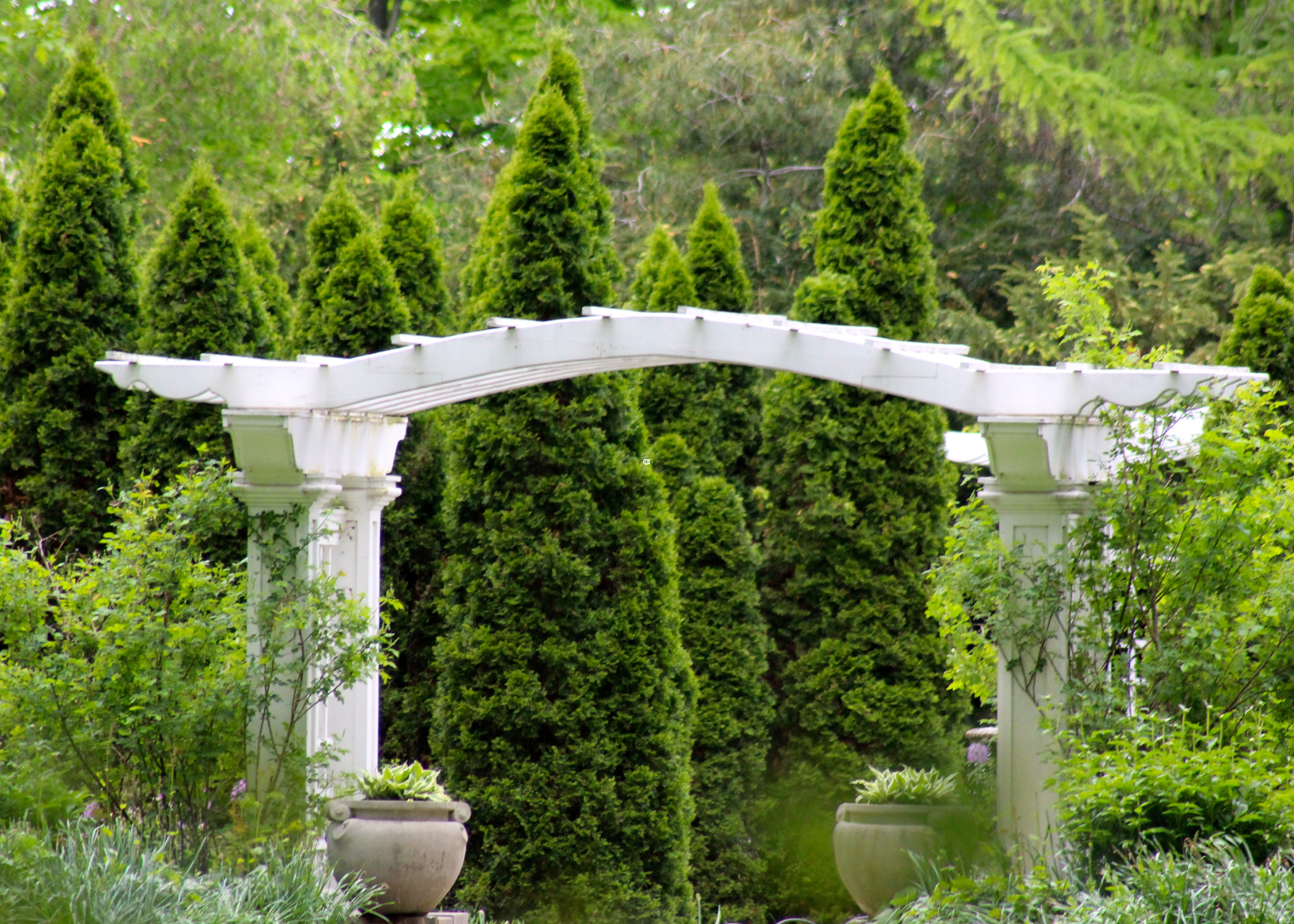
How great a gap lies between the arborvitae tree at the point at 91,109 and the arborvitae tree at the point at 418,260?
1549 mm

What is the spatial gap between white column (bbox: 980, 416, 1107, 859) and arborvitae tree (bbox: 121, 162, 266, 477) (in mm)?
4537

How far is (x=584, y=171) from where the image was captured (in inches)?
280

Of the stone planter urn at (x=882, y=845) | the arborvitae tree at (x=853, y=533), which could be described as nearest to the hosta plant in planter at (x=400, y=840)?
the stone planter urn at (x=882, y=845)

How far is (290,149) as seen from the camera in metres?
13.1

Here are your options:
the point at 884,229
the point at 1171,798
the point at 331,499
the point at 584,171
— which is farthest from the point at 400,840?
the point at 884,229

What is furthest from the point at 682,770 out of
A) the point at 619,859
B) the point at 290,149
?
the point at 290,149

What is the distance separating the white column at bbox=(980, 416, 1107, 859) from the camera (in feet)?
15.9

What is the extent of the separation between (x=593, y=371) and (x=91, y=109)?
4005mm

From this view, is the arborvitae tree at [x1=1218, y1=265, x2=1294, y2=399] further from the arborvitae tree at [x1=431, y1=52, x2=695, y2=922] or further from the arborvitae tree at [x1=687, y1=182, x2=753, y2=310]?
the arborvitae tree at [x1=431, y1=52, x2=695, y2=922]

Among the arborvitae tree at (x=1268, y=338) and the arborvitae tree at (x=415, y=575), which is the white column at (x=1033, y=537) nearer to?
the arborvitae tree at (x=415, y=575)

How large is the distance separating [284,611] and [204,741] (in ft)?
1.91

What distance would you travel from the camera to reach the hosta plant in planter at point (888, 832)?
5.39 meters

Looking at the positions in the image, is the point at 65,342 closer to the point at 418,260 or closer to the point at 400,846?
the point at 418,260

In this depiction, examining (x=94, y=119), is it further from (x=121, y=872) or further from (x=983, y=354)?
(x=983, y=354)
